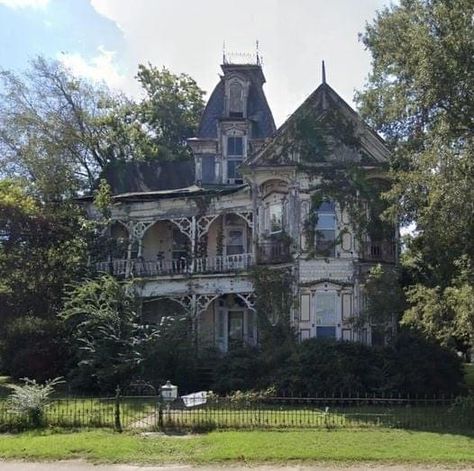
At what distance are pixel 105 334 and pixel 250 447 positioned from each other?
40.2ft

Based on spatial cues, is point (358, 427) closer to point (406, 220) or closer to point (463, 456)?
point (463, 456)

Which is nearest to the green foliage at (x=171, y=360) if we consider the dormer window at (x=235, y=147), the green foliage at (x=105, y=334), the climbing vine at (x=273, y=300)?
the green foliage at (x=105, y=334)

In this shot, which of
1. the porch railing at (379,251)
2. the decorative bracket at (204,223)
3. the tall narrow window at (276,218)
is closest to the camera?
the porch railing at (379,251)

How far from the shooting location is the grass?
12.8 metres

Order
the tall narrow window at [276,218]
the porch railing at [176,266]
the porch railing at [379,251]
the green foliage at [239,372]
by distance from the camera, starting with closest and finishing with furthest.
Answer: the green foliage at [239,372] < the porch railing at [379,251] < the tall narrow window at [276,218] < the porch railing at [176,266]

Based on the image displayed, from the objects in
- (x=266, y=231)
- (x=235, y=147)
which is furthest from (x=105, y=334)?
(x=235, y=147)

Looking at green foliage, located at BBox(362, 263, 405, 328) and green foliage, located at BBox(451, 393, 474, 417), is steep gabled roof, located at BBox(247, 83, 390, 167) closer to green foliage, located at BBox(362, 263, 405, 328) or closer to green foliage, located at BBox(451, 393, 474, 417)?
green foliage, located at BBox(362, 263, 405, 328)

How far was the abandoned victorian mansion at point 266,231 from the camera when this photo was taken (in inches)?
1022

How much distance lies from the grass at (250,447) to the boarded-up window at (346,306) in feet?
34.9

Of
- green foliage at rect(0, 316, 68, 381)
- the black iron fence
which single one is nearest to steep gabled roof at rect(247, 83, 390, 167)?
green foliage at rect(0, 316, 68, 381)

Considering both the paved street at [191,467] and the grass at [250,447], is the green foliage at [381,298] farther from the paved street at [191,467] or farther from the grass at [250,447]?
the paved street at [191,467]

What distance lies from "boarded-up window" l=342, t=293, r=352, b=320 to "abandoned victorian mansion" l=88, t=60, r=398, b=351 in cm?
4

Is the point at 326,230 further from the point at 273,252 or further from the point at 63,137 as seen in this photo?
the point at 63,137

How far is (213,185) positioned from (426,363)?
15.0 m
